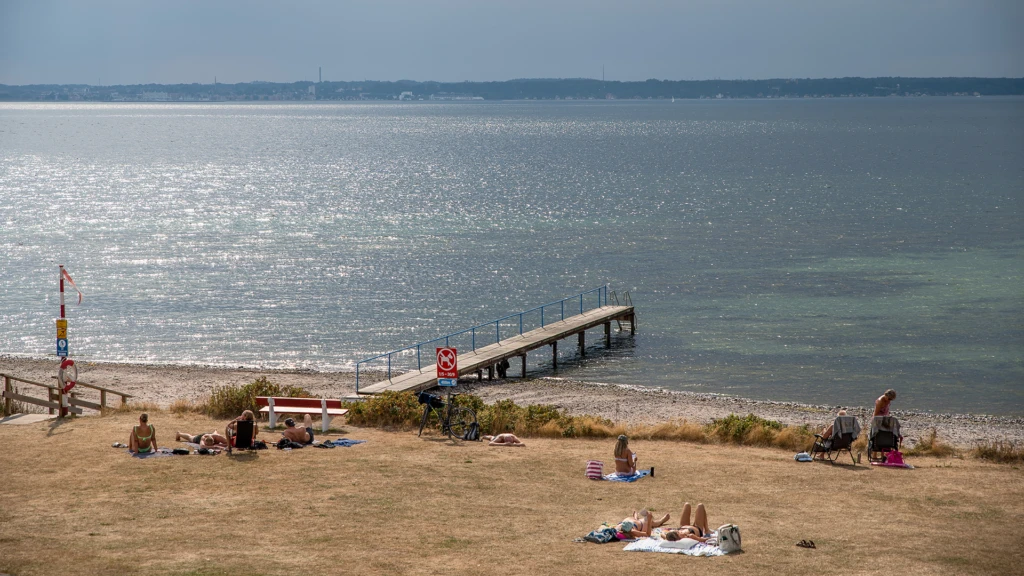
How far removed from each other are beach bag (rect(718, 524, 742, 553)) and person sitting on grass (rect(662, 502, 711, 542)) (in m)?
0.40

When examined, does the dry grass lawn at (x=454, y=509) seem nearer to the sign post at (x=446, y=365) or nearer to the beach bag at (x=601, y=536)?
the beach bag at (x=601, y=536)

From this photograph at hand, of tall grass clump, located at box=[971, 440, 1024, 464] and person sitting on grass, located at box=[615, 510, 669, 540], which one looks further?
tall grass clump, located at box=[971, 440, 1024, 464]

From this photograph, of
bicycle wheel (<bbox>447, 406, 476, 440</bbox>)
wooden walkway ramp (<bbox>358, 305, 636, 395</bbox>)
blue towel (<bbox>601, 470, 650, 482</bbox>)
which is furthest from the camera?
wooden walkway ramp (<bbox>358, 305, 636, 395</bbox>)

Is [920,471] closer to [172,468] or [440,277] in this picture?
[172,468]

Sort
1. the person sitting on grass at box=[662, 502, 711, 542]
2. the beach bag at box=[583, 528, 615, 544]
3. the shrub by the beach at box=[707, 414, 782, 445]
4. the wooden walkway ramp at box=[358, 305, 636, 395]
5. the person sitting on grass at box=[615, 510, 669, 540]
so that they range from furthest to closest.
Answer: the wooden walkway ramp at box=[358, 305, 636, 395] → the shrub by the beach at box=[707, 414, 782, 445] → the person sitting on grass at box=[615, 510, 669, 540] → the beach bag at box=[583, 528, 615, 544] → the person sitting on grass at box=[662, 502, 711, 542]

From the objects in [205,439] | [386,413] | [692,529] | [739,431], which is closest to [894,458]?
[739,431]

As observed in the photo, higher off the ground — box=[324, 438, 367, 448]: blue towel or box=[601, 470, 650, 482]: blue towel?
box=[324, 438, 367, 448]: blue towel

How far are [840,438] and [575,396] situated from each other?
14.9 m

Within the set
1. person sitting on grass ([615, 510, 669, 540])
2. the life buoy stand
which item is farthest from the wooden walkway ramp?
person sitting on grass ([615, 510, 669, 540])

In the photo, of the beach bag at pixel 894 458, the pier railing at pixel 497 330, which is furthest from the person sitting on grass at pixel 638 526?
the pier railing at pixel 497 330

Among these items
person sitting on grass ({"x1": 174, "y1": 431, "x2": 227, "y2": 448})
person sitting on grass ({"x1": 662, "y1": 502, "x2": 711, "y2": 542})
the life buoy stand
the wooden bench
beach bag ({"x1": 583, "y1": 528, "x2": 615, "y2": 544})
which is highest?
the life buoy stand

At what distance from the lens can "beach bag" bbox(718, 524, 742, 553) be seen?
522 inches

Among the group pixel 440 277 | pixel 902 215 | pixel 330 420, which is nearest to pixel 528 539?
pixel 330 420

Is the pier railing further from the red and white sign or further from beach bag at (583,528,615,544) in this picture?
beach bag at (583,528,615,544)
